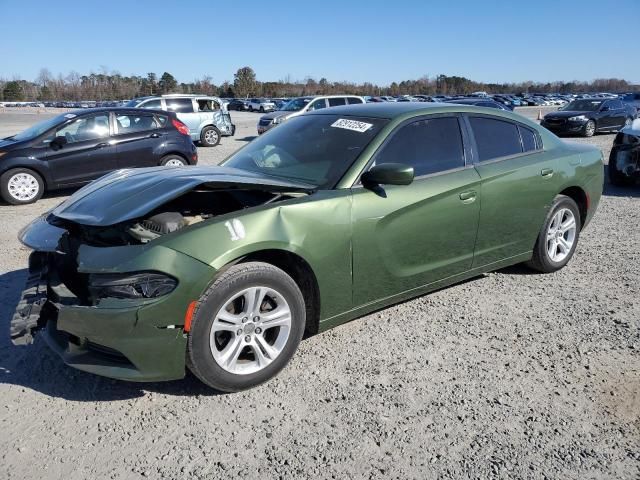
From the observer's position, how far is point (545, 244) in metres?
4.64

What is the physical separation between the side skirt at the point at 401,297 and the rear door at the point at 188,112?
46.8 feet

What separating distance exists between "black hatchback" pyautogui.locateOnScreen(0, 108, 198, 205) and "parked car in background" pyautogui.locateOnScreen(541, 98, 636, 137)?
51.8ft

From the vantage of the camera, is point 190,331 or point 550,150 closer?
point 190,331

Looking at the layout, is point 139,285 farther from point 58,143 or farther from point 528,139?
point 58,143

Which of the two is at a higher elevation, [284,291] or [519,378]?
[284,291]

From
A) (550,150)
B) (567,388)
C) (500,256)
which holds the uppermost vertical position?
(550,150)

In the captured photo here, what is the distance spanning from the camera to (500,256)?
429 cm

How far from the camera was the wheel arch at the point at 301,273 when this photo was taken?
9.99ft

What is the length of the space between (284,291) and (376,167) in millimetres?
1014

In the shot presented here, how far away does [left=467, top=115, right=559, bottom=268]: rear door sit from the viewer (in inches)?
159

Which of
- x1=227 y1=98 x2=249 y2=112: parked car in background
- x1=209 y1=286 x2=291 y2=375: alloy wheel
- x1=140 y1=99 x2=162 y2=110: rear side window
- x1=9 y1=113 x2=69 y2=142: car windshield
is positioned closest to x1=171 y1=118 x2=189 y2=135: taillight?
x1=9 y1=113 x2=69 y2=142: car windshield

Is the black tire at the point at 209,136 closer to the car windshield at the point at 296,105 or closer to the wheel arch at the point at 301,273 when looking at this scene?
the car windshield at the point at 296,105

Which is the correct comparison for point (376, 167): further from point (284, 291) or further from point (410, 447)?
point (410, 447)

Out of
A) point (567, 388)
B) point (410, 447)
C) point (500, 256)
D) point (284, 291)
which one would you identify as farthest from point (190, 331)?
point (500, 256)
